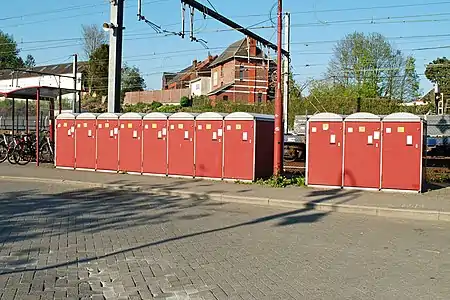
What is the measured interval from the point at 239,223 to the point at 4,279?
540cm

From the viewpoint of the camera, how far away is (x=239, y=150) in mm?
17766

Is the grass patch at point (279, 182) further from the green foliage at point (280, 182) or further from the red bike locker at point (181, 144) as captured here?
the red bike locker at point (181, 144)

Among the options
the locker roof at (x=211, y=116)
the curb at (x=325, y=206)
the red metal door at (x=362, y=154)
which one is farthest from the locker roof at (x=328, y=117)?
the curb at (x=325, y=206)

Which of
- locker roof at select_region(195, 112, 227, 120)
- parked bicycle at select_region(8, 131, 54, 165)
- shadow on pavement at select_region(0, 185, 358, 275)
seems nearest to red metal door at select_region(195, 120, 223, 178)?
locker roof at select_region(195, 112, 227, 120)

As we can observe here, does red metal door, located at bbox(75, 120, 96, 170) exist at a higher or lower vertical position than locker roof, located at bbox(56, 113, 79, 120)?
lower

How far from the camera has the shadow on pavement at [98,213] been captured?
384 inches

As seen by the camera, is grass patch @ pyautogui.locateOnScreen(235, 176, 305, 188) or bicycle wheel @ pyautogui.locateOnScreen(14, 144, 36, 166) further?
bicycle wheel @ pyautogui.locateOnScreen(14, 144, 36, 166)

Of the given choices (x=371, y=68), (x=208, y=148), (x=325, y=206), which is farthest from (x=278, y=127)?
(x=371, y=68)

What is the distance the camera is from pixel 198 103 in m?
67.9

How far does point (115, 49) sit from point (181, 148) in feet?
23.1

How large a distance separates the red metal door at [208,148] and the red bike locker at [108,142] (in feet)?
11.6

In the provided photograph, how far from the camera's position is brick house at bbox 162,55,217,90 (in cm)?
8969

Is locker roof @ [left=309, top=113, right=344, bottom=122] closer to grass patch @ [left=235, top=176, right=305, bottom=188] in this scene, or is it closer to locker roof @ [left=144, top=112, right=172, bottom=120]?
grass patch @ [left=235, top=176, right=305, bottom=188]

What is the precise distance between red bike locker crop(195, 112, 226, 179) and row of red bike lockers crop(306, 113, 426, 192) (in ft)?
9.78
